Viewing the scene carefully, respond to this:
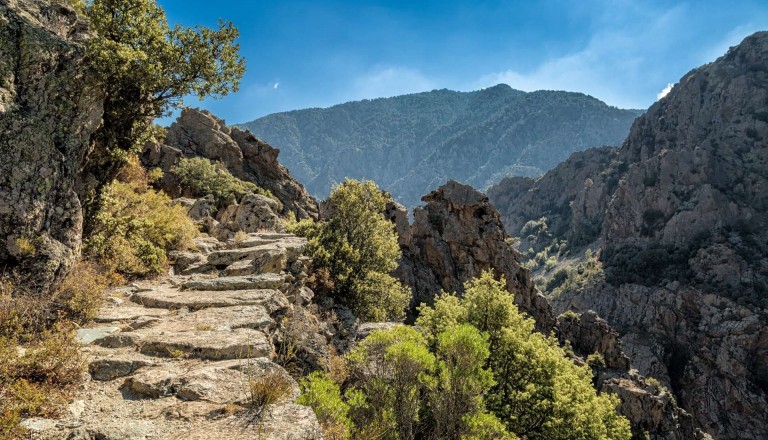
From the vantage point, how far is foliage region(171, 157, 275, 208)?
108 feet

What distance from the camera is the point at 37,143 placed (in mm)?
8875

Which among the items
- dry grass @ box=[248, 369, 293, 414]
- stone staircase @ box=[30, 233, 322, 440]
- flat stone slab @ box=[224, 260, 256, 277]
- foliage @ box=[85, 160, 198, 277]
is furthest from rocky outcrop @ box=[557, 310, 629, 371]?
dry grass @ box=[248, 369, 293, 414]

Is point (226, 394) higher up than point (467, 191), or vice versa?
point (467, 191)

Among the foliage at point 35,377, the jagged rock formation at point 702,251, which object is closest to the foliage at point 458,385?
the foliage at point 35,377

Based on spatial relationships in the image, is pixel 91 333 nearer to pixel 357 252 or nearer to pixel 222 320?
pixel 222 320

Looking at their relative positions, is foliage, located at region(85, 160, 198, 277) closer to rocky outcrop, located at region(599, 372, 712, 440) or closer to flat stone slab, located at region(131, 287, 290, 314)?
flat stone slab, located at region(131, 287, 290, 314)

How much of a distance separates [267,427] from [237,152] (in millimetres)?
47633

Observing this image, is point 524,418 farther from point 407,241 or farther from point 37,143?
point 407,241

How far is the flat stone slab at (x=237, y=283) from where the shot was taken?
12.4 m

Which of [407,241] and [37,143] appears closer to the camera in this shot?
[37,143]

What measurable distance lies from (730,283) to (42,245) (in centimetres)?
12359

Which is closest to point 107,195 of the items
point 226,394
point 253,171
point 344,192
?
point 226,394

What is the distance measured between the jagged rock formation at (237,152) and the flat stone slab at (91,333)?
1419 inches

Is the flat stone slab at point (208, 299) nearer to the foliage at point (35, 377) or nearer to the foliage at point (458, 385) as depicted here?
the foliage at point (35, 377)
